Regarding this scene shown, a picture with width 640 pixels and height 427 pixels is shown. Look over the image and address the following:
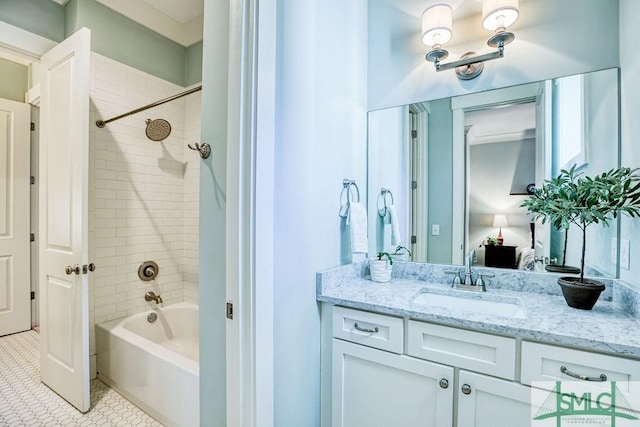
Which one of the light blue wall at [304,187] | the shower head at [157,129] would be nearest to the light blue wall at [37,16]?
the shower head at [157,129]

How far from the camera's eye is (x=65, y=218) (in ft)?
6.38

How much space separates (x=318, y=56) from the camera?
1462mm

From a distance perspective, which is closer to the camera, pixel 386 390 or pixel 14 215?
pixel 386 390

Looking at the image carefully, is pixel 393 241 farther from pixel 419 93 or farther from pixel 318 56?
pixel 318 56

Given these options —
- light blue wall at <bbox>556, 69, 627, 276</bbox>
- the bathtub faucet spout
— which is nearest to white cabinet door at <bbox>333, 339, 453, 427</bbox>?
light blue wall at <bbox>556, 69, 627, 276</bbox>

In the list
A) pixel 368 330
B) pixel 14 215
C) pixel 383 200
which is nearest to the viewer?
pixel 368 330

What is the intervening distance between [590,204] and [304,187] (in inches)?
44.8

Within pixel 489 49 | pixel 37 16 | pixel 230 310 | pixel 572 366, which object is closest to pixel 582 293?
pixel 572 366

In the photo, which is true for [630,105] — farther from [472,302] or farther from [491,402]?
[491,402]

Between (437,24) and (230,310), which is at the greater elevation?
(437,24)

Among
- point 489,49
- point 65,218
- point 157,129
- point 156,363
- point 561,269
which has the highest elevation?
point 489,49

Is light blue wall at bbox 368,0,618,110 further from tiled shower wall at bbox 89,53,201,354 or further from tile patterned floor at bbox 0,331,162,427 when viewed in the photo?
tile patterned floor at bbox 0,331,162,427

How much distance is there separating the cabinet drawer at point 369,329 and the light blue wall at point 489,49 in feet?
4.12

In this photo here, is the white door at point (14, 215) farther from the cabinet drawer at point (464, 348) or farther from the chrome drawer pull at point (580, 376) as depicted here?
the chrome drawer pull at point (580, 376)
